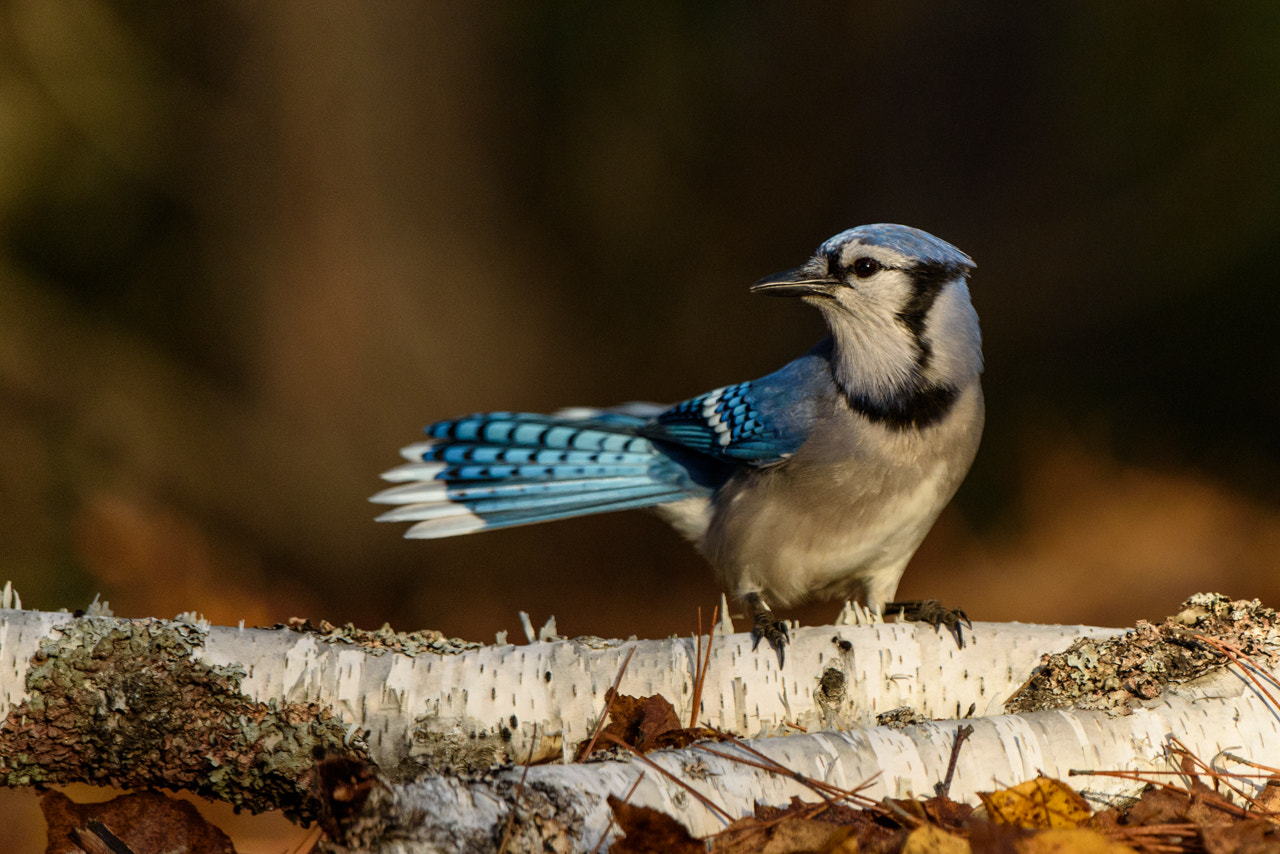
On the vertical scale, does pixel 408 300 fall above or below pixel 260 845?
above

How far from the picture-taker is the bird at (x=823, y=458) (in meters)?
2.49

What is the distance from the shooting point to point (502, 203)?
4.52 meters

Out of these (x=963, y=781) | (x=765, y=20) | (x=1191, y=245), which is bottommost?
(x=963, y=781)

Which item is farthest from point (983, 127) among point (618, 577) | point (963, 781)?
point (963, 781)

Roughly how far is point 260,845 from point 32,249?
2251 mm

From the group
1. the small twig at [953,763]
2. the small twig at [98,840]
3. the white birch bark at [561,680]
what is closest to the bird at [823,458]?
the white birch bark at [561,680]

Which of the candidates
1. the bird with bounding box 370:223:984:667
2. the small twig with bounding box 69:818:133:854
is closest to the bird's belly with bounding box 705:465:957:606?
the bird with bounding box 370:223:984:667

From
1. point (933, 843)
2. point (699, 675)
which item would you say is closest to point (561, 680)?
point (699, 675)

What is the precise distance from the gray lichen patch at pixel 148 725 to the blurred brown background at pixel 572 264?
205 centimetres

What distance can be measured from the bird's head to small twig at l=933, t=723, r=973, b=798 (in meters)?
Answer: 1.01

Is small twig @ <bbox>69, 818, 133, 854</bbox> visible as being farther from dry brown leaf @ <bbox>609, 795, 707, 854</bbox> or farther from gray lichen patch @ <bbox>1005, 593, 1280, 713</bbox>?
gray lichen patch @ <bbox>1005, 593, 1280, 713</bbox>

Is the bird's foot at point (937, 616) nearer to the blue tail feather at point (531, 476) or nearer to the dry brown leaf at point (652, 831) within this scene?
the blue tail feather at point (531, 476)

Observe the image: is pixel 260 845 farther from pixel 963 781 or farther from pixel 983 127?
pixel 983 127

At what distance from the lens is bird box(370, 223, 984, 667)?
98.2 inches
